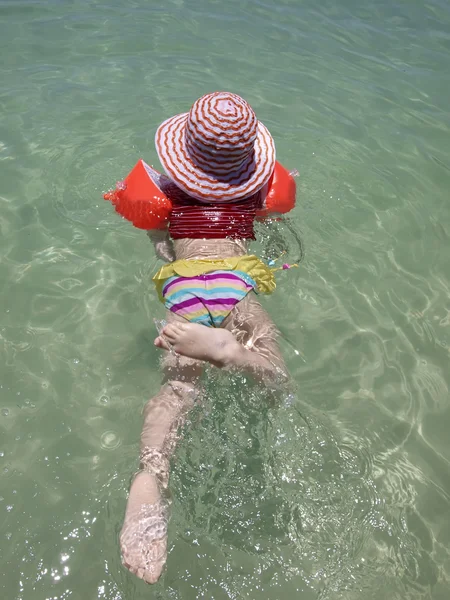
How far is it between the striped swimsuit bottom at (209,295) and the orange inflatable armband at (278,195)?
0.68 meters

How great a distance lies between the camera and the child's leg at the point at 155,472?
199cm

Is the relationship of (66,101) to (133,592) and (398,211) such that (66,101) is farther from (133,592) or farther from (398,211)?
(133,592)

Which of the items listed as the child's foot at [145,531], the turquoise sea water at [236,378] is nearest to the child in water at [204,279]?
the child's foot at [145,531]

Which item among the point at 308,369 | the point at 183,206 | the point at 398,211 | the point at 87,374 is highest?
the point at 183,206

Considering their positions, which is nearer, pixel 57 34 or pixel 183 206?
pixel 183 206

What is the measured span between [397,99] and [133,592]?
207 inches

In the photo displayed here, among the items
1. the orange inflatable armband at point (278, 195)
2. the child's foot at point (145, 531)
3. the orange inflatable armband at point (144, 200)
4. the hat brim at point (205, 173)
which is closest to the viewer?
the child's foot at point (145, 531)

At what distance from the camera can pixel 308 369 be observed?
9.87 ft

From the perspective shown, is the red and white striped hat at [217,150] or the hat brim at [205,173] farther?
the hat brim at [205,173]

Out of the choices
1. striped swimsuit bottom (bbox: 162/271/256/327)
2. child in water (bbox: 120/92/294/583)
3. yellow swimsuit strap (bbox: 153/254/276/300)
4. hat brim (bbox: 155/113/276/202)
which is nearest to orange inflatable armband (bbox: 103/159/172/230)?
child in water (bbox: 120/92/294/583)

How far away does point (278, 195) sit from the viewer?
10.3ft

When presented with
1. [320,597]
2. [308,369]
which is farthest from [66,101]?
[320,597]

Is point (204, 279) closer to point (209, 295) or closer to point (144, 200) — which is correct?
point (209, 295)

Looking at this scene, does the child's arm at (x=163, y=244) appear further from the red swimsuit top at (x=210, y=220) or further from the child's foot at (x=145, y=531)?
the child's foot at (x=145, y=531)
